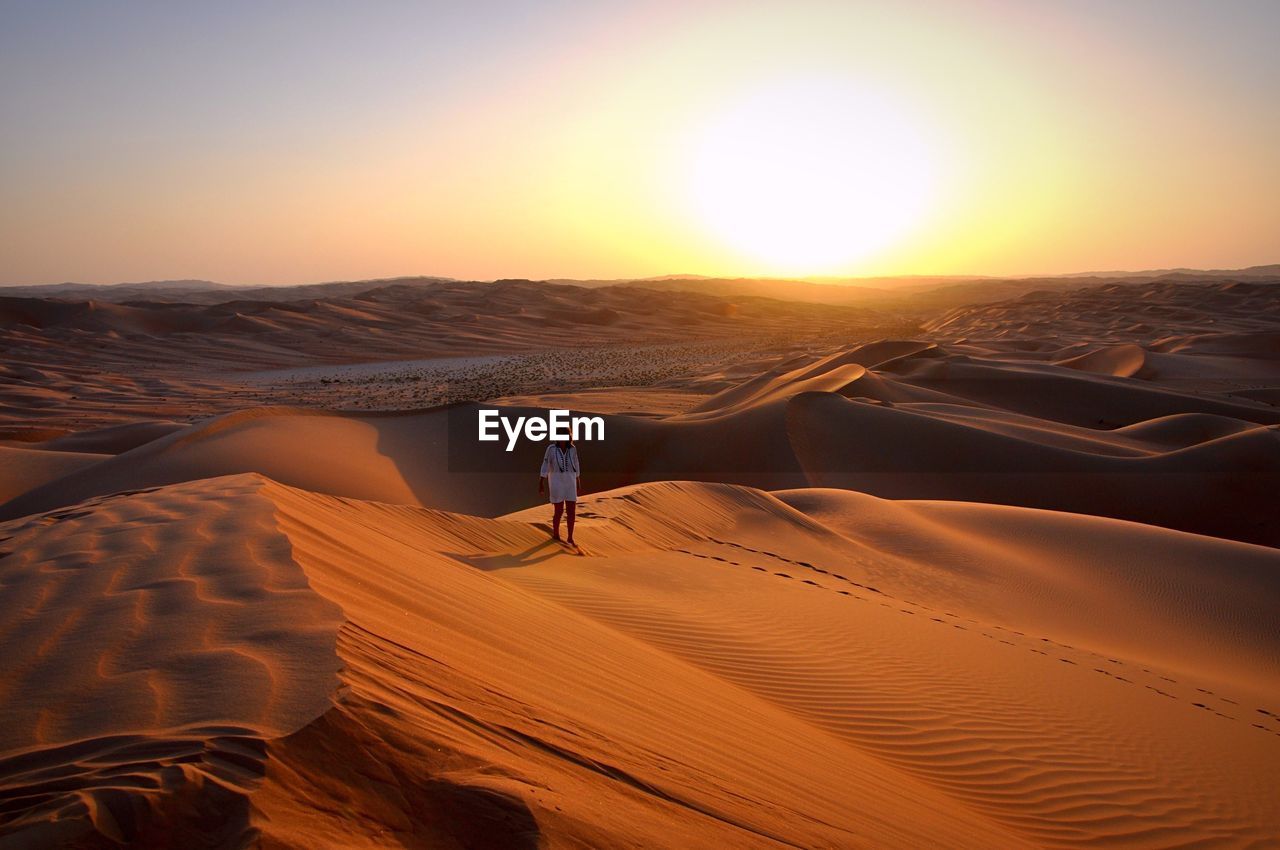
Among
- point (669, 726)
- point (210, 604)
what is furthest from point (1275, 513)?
point (210, 604)

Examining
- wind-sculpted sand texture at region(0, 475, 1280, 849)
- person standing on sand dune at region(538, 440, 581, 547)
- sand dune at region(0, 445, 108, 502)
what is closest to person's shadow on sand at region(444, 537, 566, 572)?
wind-sculpted sand texture at region(0, 475, 1280, 849)

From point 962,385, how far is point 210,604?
22609 millimetres

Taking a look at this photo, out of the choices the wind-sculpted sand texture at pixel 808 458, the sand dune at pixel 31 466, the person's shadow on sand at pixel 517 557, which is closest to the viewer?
the person's shadow on sand at pixel 517 557

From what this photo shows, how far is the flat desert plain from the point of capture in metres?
2.22

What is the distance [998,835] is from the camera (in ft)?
12.0

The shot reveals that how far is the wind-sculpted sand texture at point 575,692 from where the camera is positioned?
6.98ft

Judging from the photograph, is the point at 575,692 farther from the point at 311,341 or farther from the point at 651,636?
the point at 311,341

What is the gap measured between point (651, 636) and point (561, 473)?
261cm

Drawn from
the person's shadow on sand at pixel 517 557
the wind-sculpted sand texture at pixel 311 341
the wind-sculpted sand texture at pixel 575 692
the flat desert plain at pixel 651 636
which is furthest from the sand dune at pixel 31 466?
the person's shadow on sand at pixel 517 557

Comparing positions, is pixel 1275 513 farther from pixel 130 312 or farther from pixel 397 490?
pixel 130 312

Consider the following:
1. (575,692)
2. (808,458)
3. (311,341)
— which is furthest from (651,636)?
(311,341)

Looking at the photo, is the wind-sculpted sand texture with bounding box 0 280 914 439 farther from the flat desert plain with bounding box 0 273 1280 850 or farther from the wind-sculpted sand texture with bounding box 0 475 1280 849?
the wind-sculpted sand texture with bounding box 0 475 1280 849

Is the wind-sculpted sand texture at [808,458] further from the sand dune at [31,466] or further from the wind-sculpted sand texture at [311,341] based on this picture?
the wind-sculpted sand texture at [311,341]

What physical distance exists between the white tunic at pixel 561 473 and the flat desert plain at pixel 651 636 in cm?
54
